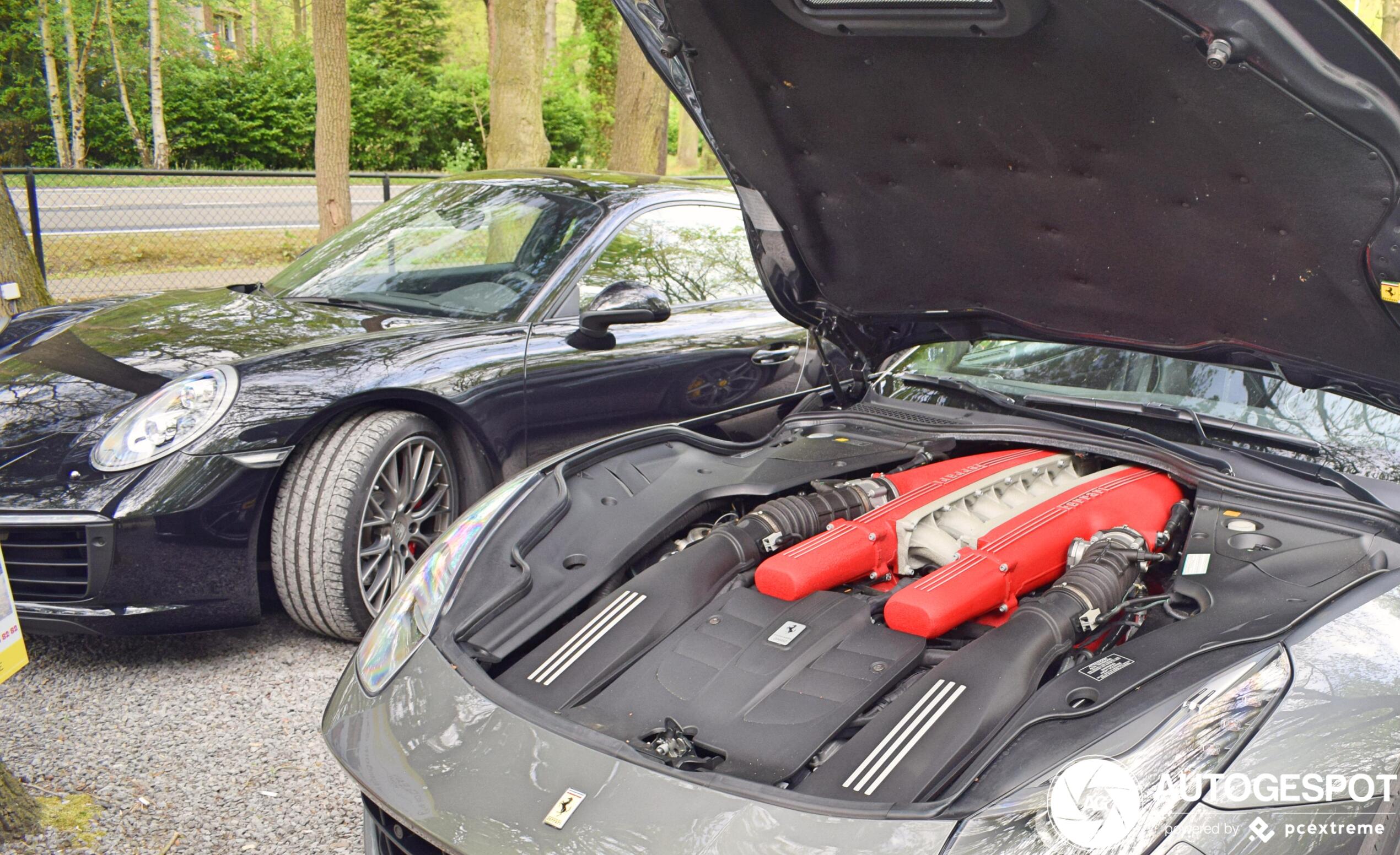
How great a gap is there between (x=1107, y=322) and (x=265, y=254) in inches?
453

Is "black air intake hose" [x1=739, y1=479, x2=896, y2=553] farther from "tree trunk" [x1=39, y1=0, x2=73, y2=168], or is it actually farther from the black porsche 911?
"tree trunk" [x1=39, y1=0, x2=73, y2=168]

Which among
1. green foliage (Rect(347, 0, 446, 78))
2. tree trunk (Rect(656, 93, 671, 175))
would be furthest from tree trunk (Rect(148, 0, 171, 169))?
tree trunk (Rect(656, 93, 671, 175))

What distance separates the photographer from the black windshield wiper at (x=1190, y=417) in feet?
8.00

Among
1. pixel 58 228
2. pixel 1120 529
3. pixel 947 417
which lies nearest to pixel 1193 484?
pixel 1120 529

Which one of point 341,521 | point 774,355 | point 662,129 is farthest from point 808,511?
point 662,129

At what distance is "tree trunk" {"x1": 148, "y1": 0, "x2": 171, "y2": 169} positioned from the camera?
23.0m

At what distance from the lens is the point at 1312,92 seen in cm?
169

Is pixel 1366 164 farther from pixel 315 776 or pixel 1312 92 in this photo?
pixel 315 776

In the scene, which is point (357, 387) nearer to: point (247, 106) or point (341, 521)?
point (341, 521)

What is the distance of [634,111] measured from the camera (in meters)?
10.9

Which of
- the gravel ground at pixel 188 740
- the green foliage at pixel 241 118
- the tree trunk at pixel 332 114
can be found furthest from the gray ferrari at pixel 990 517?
the green foliage at pixel 241 118

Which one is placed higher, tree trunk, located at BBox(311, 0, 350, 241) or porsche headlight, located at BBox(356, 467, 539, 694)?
tree trunk, located at BBox(311, 0, 350, 241)

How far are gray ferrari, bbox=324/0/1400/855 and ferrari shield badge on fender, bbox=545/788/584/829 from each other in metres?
0.01

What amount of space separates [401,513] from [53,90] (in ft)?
78.4
